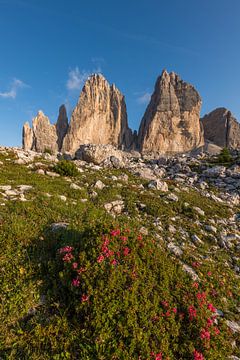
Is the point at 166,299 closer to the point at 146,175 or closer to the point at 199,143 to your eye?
the point at 146,175

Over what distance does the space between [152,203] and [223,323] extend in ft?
27.9

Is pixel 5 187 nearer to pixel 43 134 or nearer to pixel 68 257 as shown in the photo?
pixel 68 257

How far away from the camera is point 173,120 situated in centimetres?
13112

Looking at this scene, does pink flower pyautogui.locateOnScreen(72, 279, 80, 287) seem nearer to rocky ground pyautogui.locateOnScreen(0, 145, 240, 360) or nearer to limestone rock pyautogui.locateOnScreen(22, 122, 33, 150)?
rocky ground pyautogui.locateOnScreen(0, 145, 240, 360)

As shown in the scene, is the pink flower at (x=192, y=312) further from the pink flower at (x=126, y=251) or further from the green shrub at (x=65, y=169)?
the green shrub at (x=65, y=169)

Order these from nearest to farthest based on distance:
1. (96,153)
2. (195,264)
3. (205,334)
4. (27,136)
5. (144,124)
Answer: (205,334), (195,264), (96,153), (144,124), (27,136)

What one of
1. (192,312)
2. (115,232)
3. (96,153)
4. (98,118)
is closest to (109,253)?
(115,232)

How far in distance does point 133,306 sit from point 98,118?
146206mm

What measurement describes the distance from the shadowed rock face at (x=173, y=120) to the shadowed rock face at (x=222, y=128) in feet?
41.8

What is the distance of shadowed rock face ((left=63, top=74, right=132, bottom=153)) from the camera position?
449 feet

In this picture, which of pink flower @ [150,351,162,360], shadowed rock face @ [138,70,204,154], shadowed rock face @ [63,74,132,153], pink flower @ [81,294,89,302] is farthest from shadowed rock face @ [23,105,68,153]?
pink flower @ [150,351,162,360]

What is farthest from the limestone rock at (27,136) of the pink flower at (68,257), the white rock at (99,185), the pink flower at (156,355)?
the pink flower at (156,355)

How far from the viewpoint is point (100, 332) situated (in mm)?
4219

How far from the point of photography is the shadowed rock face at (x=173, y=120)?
5157 inches
